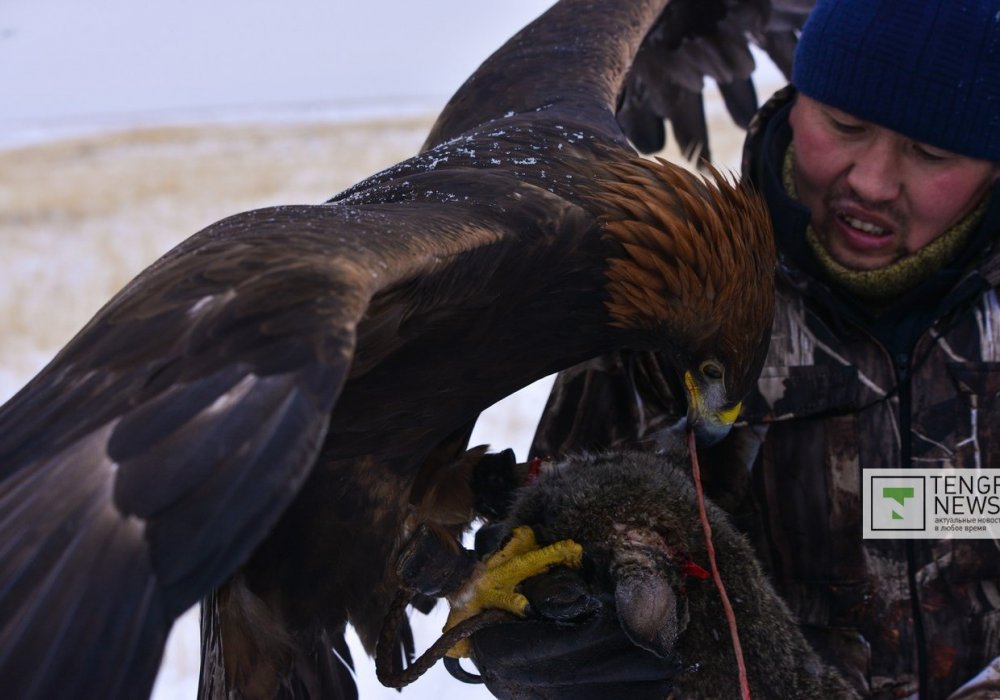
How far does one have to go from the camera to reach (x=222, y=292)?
1.89 m

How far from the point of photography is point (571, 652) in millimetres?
2434

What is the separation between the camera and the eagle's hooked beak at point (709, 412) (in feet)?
8.48

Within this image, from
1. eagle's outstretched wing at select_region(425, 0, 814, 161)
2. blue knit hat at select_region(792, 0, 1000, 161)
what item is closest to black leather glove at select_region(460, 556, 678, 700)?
blue knit hat at select_region(792, 0, 1000, 161)

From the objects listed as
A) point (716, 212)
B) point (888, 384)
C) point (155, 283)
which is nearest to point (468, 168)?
point (716, 212)

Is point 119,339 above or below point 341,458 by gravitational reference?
above

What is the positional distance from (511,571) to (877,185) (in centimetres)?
114

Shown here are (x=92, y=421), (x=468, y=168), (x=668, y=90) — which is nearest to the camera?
(x=92, y=421)

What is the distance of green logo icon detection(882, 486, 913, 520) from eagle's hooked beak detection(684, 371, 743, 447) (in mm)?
369

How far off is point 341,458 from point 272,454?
840 mm

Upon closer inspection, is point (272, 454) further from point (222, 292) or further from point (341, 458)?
point (341, 458)

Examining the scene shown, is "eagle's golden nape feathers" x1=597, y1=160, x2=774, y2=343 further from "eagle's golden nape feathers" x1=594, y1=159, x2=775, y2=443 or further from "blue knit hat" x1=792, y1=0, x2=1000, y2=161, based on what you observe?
"blue knit hat" x1=792, y1=0, x2=1000, y2=161

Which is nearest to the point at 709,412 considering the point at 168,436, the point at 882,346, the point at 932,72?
the point at 882,346

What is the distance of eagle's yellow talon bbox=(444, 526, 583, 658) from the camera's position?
2.47 meters

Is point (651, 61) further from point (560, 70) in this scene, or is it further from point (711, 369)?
point (711, 369)
